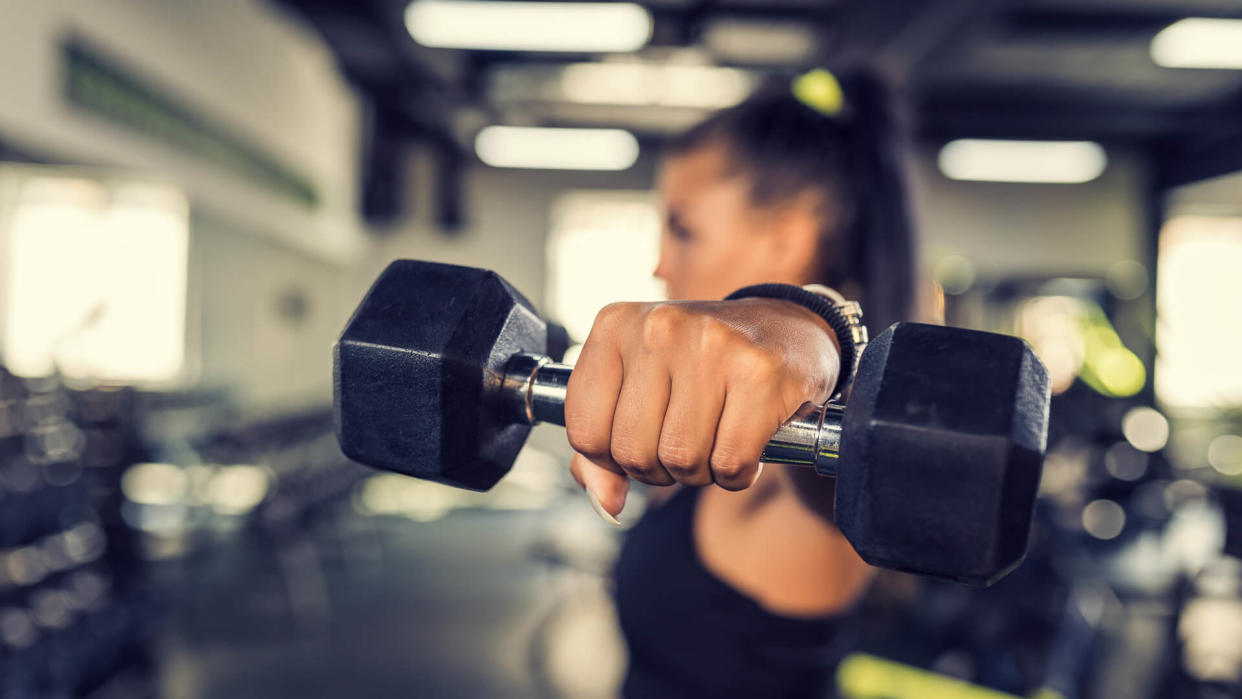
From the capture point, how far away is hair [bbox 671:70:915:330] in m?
0.55

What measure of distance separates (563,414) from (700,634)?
549 millimetres

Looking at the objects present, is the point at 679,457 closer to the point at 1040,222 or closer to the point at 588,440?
the point at 588,440

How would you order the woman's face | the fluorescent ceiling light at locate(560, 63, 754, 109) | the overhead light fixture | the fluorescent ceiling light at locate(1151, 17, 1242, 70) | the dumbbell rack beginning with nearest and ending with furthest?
the woman's face
the dumbbell rack
the fluorescent ceiling light at locate(1151, 17, 1242, 70)
the overhead light fixture
the fluorescent ceiling light at locate(560, 63, 754, 109)

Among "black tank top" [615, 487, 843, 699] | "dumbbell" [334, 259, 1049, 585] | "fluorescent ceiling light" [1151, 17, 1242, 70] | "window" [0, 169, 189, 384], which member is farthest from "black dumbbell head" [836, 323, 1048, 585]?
"fluorescent ceiling light" [1151, 17, 1242, 70]

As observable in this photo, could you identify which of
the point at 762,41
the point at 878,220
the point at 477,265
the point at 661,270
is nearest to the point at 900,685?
the point at 878,220

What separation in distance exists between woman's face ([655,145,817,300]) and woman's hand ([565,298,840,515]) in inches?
7.3

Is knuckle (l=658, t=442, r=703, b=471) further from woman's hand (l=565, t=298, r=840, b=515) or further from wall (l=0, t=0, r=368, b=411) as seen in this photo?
wall (l=0, t=0, r=368, b=411)

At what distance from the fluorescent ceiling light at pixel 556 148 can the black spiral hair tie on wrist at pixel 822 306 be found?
5845 millimetres

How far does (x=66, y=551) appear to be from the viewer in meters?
2.04

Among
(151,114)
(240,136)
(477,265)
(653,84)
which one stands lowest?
(477,265)

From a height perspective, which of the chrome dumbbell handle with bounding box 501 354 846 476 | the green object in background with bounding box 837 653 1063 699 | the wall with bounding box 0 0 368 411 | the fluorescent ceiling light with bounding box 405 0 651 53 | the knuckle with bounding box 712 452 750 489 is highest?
the fluorescent ceiling light with bounding box 405 0 651 53

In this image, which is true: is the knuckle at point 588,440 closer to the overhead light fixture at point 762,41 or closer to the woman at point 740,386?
the woman at point 740,386

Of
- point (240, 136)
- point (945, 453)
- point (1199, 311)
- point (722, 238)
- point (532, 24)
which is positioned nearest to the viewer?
point (945, 453)

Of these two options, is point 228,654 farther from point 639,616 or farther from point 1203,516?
point 1203,516
